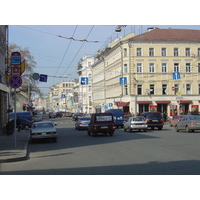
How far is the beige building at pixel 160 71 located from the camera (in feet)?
207

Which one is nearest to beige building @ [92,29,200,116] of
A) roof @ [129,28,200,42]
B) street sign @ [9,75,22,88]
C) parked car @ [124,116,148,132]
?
roof @ [129,28,200,42]

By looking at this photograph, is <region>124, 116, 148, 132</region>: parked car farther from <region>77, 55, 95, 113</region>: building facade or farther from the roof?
<region>77, 55, 95, 113</region>: building facade

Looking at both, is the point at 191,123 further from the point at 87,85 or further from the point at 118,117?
the point at 87,85

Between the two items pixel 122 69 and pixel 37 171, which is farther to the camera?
pixel 122 69

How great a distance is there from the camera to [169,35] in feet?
214

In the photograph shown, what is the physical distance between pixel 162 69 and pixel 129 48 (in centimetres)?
757

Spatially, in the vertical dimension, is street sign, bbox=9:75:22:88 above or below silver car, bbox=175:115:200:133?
above

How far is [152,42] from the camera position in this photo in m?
63.7

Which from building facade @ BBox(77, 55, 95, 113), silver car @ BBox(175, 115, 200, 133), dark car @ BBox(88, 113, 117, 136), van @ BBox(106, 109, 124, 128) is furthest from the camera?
building facade @ BBox(77, 55, 95, 113)

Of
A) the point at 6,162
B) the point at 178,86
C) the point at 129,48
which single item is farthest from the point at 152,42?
the point at 6,162

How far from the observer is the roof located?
6362 cm

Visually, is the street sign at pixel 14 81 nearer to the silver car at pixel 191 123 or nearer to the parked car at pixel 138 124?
the parked car at pixel 138 124

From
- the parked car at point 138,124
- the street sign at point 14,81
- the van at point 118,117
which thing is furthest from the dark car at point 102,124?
the van at point 118,117

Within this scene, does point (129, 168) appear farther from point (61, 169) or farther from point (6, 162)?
point (6, 162)
